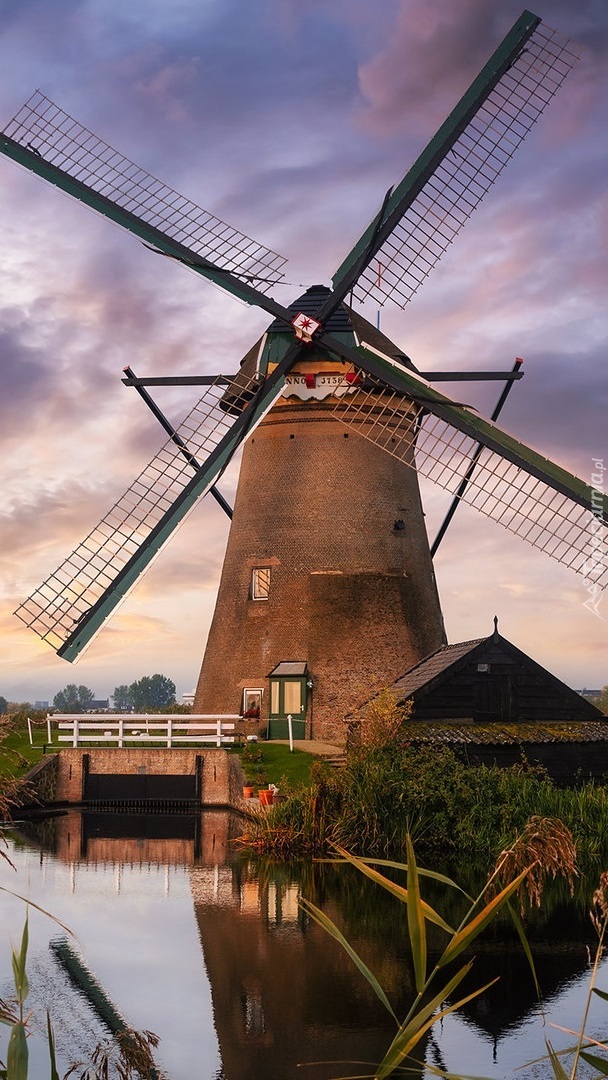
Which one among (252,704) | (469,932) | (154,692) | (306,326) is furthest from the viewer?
(154,692)

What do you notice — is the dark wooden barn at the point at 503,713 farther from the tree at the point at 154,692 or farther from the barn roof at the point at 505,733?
the tree at the point at 154,692

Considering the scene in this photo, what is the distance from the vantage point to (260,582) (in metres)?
27.2

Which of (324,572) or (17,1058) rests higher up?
Answer: (324,572)

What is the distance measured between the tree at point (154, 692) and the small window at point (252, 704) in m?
112

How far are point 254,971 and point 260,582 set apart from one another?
55.5 ft

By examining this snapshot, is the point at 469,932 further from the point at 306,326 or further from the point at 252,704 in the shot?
the point at 252,704

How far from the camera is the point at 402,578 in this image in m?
26.8

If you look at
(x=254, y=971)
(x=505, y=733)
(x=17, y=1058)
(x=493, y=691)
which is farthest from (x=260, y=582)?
(x=17, y=1058)

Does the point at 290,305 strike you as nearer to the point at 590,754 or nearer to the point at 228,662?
the point at 228,662

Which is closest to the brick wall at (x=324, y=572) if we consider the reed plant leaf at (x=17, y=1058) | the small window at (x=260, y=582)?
the small window at (x=260, y=582)

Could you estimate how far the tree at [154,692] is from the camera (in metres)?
139

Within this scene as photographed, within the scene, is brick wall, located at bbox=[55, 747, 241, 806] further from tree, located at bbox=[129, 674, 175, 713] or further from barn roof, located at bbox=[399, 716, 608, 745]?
tree, located at bbox=[129, 674, 175, 713]

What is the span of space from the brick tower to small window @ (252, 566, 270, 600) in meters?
0.03

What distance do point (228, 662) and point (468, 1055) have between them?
19230 millimetres
